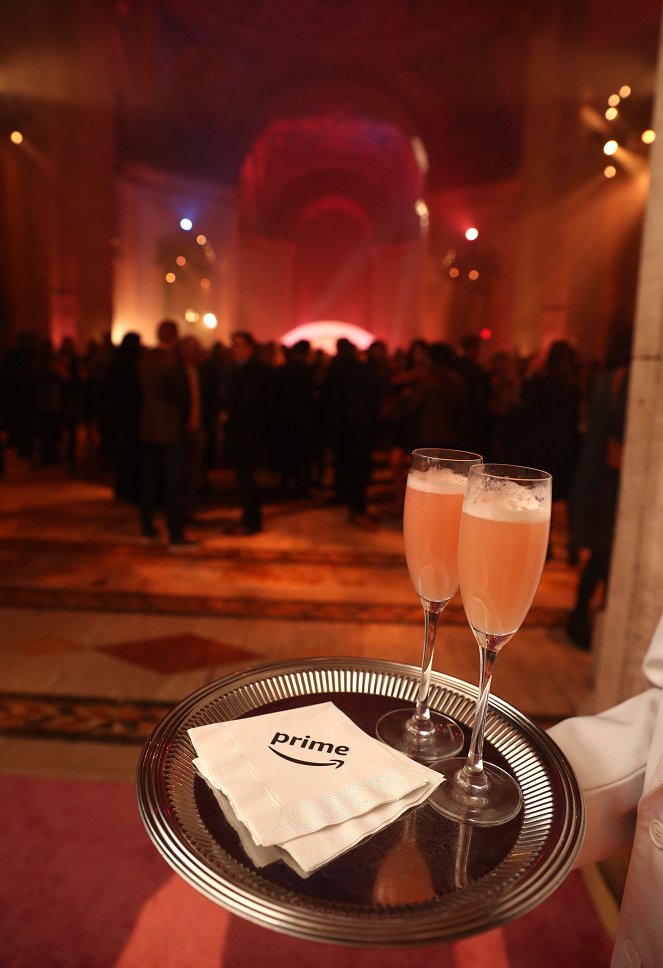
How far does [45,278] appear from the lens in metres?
12.4

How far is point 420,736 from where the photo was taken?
3.52 feet

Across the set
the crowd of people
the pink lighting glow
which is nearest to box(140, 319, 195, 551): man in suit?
the crowd of people

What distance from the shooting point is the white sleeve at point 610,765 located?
1.12 metres

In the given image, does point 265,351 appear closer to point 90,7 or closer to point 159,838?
point 159,838

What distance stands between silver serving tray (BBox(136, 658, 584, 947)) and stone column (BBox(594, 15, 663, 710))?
1290mm

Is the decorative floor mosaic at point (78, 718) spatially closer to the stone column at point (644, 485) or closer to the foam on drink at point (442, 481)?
the stone column at point (644, 485)

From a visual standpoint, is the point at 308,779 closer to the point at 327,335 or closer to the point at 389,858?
the point at 389,858

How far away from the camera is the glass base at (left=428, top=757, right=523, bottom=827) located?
0.90 m

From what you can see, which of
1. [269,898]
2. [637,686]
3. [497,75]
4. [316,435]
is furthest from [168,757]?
[497,75]

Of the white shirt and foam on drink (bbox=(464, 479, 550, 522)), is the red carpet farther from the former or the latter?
foam on drink (bbox=(464, 479, 550, 522))

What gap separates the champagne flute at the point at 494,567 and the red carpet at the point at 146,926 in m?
1.01

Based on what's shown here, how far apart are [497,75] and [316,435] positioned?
1034 centimetres

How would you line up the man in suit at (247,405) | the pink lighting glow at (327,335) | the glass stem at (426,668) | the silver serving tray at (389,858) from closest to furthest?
1. the silver serving tray at (389,858)
2. the glass stem at (426,668)
3. the man in suit at (247,405)
4. the pink lighting glow at (327,335)

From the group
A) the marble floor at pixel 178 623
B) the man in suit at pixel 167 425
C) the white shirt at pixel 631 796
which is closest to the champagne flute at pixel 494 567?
the white shirt at pixel 631 796
